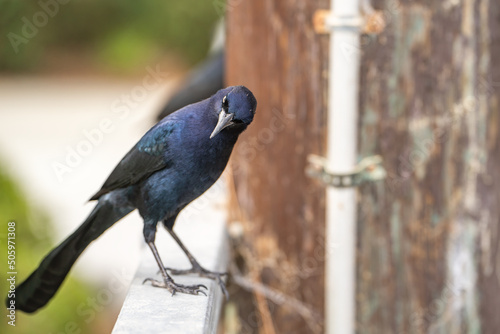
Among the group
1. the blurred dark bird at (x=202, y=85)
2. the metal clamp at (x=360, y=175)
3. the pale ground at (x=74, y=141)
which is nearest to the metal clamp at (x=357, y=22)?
the metal clamp at (x=360, y=175)

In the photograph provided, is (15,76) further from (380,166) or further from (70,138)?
(380,166)

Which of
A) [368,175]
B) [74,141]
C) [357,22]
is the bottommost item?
[74,141]

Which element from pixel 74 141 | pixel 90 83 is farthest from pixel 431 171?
pixel 90 83

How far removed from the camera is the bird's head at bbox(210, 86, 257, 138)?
209cm

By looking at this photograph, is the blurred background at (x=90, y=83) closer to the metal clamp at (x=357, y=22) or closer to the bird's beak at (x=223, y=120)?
the metal clamp at (x=357, y=22)

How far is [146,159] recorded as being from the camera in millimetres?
2635

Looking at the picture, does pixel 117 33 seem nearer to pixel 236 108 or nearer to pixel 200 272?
pixel 200 272

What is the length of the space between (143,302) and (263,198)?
1.09 m

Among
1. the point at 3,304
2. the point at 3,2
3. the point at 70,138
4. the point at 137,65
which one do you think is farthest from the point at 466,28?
the point at 137,65

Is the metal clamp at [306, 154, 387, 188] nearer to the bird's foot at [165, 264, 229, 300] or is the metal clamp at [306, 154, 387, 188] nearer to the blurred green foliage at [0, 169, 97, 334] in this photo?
the bird's foot at [165, 264, 229, 300]

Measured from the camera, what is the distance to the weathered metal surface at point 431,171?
2.86 metres

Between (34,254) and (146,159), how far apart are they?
87.7 inches

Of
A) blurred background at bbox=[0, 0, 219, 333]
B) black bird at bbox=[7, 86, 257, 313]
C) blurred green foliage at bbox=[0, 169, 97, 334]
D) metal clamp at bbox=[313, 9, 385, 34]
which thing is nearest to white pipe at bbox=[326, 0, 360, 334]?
metal clamp at bbox=[313, 9, 385, 34]

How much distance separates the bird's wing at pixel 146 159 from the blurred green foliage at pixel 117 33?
10.8 meters
